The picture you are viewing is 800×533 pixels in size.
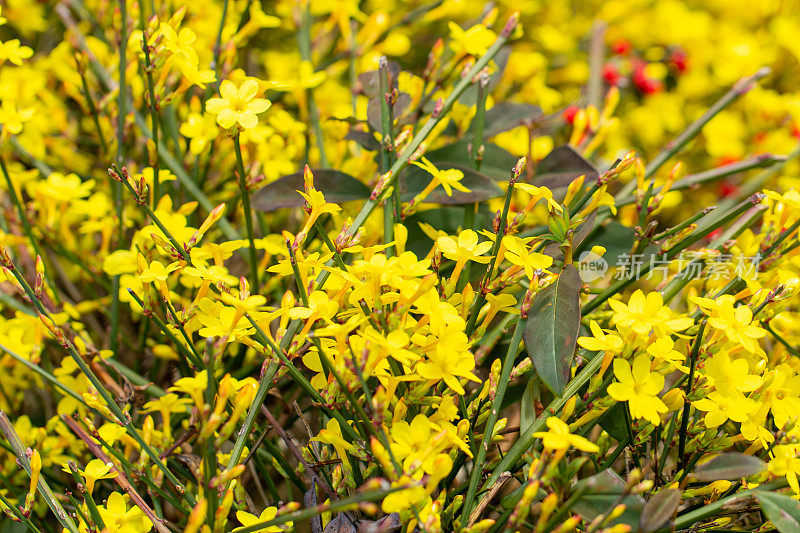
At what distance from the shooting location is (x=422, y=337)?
0.65 meters

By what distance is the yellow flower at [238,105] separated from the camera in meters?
0.74

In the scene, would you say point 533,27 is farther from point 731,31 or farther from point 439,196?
point 439,196

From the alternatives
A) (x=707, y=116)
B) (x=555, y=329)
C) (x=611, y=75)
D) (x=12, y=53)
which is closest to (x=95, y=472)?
(x=555, y=329)

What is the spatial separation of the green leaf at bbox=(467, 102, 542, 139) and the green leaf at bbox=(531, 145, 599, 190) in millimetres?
105

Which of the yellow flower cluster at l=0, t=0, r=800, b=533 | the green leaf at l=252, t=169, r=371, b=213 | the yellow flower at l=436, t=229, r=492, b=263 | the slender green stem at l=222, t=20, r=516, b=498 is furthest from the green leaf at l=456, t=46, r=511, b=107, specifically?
the yellow flower at l=436, t=229, r=492, b=263

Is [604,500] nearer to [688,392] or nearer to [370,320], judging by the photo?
[688,392]

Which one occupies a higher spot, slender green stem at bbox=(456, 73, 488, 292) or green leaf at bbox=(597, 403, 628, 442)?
slender green stem at bbox=(456, 73, 488, 292)

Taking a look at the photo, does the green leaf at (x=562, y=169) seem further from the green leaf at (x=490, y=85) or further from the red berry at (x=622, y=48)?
the red berry at (x=622, y=48)

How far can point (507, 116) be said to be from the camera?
3.92ft

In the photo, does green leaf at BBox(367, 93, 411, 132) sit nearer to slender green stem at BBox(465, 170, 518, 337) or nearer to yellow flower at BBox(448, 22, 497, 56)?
yellow flower at BBox(448, 22, 497, 56)

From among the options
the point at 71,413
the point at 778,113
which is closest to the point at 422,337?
the point at 71,413

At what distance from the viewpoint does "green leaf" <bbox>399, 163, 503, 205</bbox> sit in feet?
3.03

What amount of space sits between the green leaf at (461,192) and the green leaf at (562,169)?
164 mm

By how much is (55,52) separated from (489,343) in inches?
49.0
